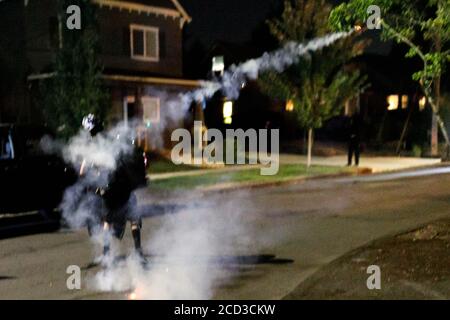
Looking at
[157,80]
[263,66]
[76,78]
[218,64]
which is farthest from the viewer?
[218,64]

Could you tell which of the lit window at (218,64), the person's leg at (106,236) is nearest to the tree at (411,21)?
the person's leg at (106,236)

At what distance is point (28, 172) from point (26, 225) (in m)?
1.01

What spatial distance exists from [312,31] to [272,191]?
21.6 ft

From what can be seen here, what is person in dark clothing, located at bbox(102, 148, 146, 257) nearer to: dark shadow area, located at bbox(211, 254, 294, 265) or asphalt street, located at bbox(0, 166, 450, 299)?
asphalt street, located at bbox(0, 166, 450, 299)

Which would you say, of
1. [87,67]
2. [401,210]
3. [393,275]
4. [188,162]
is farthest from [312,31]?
[393,275]

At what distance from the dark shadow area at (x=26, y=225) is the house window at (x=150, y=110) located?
1251cm

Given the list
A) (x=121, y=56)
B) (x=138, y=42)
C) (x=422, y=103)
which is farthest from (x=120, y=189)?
(x=422, y=103)

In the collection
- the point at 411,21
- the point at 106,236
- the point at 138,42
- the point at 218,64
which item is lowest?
the point at 106,236

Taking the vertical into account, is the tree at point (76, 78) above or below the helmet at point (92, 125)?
above

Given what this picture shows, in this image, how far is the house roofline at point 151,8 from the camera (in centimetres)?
2306

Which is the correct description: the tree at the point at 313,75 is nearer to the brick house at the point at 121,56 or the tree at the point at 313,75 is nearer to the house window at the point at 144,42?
the brick house at the point at 121,56

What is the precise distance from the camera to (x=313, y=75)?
18.6 m

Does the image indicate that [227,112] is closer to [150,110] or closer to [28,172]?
[150,110]
